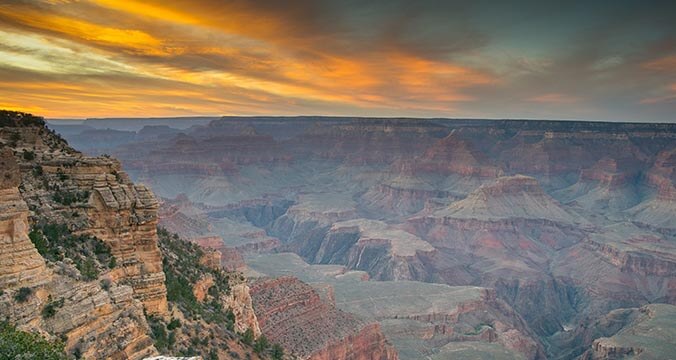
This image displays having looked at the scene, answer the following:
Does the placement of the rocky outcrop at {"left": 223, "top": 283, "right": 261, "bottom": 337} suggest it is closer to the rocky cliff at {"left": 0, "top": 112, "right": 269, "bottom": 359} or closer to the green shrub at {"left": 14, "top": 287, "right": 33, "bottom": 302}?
the rocky cliff at {"left": 0, "top": 112, "right": 269, "bottom": 359}

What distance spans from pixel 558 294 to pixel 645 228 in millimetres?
54217

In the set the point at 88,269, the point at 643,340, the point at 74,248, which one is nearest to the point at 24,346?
the point at 88,269

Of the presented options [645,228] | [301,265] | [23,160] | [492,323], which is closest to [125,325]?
[23,160]

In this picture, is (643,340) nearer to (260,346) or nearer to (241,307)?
(241,307)

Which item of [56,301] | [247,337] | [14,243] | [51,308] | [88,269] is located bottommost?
[247,337]

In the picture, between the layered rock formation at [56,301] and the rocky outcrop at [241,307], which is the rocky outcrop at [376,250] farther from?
the layered rock formation at [56,301]

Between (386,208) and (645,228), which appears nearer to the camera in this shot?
(645,228)

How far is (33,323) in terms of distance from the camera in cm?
1733

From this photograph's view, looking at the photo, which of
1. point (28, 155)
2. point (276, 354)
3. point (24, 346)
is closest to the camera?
point (24, 346)

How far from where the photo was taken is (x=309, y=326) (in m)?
52.9

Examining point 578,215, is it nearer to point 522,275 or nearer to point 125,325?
Result: point 522,275

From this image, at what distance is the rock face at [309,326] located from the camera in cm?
4912

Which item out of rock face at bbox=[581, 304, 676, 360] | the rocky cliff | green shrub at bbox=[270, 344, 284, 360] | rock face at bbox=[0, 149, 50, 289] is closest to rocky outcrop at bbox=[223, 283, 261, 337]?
green shrub at bbox=[270, 344, 284, 360]

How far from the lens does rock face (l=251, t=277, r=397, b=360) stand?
49125mm
